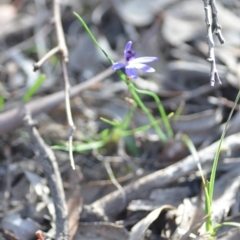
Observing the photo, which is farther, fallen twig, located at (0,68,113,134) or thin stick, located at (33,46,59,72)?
fallen twig, located at (0,68,113,134)

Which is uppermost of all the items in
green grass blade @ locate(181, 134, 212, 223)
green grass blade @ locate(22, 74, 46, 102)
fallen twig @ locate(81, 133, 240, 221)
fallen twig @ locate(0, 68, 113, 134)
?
green grass blade @ locate(22, 74, 46, 102)

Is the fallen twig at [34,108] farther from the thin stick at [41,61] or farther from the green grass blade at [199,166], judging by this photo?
the green grass blade at [199,166]

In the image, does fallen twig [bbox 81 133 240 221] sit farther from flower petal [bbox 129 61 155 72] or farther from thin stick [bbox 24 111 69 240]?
flower petal [bbox 129 61 155 72]

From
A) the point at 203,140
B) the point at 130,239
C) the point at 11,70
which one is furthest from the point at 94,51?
the point at 130,239

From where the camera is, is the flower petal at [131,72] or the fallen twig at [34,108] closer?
the flower petal at [131,72]

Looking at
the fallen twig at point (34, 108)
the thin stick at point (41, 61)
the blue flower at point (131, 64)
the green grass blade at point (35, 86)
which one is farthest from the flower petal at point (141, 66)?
the fallen twig at point (34, 108)

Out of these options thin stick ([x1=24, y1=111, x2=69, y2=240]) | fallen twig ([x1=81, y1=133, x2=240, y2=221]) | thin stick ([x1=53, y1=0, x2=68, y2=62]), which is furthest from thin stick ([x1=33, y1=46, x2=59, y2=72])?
fallen twig ([x1=81, y1=133, x2=240, y2=221])

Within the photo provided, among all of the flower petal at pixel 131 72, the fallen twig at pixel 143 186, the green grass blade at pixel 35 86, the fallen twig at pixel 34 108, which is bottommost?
the fallen twig at pixel 143 186

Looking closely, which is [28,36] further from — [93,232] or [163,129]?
[93,232]

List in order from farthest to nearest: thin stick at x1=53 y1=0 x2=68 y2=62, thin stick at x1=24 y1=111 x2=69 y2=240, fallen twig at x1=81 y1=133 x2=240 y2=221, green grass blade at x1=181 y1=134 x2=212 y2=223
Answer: thin stick at x1=53 y1=0 x2=68 y2=62, fallen twig at x1=81 y1=133 x2=240 y2=221, thin stick at x1=24 y1=111 x2=69 y2=240, green grass blade at x1=181 y1=134 x2=212 y2=223

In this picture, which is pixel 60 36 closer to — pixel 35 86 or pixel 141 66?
pixel 35 86

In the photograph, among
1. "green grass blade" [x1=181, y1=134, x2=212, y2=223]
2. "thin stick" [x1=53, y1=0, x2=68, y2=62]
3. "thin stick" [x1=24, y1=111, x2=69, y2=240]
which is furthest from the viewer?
"thin stick" [x1=53, y1=0, x2=68, y2=62]
